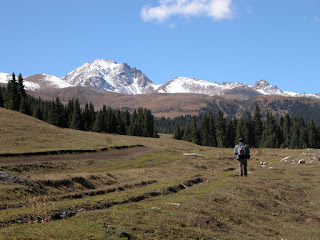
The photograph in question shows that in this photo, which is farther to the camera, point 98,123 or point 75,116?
point 98,123

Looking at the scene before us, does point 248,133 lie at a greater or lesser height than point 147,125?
lesser

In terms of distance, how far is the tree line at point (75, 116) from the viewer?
113500 mm

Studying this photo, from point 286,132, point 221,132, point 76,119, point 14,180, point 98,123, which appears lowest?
point 14,180

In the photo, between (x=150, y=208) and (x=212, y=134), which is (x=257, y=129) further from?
(x=150, y=208)

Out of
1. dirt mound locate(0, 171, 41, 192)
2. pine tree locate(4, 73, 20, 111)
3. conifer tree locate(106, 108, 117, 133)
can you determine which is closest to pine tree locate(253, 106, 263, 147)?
conifer tree locate(106, 108, 117, 133)

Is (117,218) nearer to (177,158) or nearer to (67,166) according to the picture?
(67,166)

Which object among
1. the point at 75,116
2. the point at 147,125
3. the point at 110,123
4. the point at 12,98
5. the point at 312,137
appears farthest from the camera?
Answer: the point at 312,137

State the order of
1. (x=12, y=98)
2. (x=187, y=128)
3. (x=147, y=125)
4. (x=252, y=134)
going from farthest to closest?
(x=187, y=128) < (x=147, y=125) < (x=252, y=134) < (x=12, y=98)

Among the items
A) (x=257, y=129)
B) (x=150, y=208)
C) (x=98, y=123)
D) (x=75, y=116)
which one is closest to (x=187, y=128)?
(x=257, y=129)

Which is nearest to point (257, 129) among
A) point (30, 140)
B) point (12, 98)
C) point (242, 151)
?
point (12, 98)

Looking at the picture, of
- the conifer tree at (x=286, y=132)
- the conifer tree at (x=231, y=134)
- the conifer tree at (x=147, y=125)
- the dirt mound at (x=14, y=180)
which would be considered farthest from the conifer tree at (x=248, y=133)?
the dirt mound at (x=14, y=180)

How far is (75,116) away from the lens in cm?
11900

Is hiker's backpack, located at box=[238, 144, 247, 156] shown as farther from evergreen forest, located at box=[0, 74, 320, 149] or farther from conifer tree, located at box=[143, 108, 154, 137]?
conifer tree, located at box=[143, 108, 154, 137]

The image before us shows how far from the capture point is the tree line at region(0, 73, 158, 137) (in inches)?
4469
